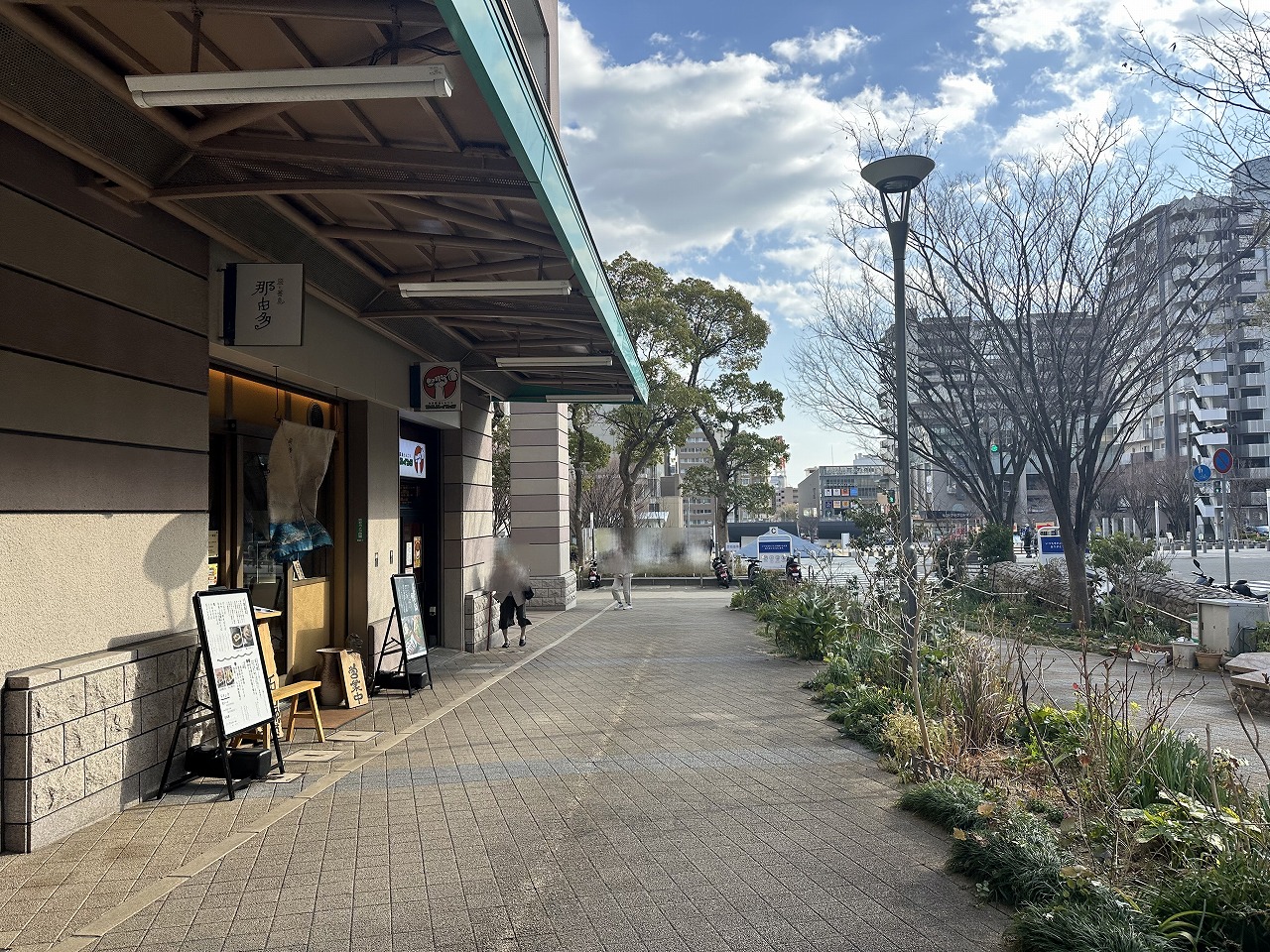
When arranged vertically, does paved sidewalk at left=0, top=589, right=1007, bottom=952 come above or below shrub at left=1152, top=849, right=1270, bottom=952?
below

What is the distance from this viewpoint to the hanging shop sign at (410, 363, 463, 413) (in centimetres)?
1151

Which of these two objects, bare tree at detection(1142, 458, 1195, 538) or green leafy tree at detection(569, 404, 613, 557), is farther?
bare tree at detection(1142, 458, 1195, 538)

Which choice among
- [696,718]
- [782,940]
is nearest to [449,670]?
[696,718]

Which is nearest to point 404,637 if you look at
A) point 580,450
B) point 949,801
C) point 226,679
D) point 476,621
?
point 226,679

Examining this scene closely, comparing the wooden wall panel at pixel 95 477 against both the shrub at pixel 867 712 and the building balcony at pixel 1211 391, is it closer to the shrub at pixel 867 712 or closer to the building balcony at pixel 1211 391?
the shrub at pixel 867 712

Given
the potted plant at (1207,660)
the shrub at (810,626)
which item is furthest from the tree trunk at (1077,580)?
the shrub at (810,626)

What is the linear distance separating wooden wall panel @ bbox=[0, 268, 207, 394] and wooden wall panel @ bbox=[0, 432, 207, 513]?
1.62ft

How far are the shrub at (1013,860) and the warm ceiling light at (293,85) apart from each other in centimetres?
437

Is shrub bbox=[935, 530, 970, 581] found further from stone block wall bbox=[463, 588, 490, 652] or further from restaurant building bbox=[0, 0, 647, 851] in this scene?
restaurant building bbox=[0, 0, 647, 851]

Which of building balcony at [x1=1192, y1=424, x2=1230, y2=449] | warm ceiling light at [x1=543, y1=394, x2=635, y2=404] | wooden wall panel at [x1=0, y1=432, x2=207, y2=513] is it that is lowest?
wooden wall panel at [x1=0, y1=432, x2=207, y2=513]

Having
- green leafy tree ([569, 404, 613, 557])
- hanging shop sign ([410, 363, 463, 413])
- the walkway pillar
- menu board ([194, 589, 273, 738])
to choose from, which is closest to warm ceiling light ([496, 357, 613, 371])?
hanging shop sign ([410, 363, 463, 413])

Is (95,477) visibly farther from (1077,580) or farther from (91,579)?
(1077,580)

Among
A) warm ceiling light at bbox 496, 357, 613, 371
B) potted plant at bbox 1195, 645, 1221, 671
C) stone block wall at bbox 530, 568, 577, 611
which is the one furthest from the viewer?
stone block wall at bbox 530, 568, 577, 611

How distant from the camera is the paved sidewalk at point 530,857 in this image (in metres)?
3.91
